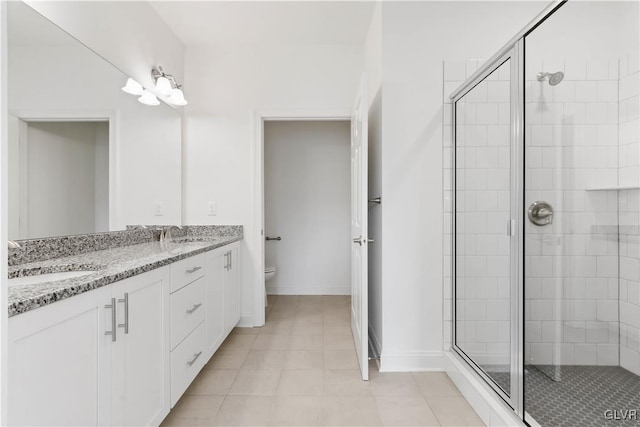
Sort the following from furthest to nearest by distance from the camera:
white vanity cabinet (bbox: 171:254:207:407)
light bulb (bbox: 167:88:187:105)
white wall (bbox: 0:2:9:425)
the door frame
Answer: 1. the door frame
2. light bulb (bbox: 167:88:187:105)
3. white vanity cabinet (bbox: 171:254:207:407)
4. white wall (bbox: 0:2:9:425)

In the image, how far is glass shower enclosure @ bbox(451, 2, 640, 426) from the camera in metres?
1.57

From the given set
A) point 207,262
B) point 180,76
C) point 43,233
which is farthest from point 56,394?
point 180,76

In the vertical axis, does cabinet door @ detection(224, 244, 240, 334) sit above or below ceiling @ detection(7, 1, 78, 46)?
below

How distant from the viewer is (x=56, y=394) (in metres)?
0.94

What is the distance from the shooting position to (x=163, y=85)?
8.84 ft

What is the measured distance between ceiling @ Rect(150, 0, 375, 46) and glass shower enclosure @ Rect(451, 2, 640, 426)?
1366 millimetres

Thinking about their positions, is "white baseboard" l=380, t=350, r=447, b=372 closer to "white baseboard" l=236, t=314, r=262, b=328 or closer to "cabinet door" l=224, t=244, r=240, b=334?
"cabinet door" l=224, t=244, r=240, b=334

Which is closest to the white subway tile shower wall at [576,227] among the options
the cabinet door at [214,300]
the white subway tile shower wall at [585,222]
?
the white subway tile shower wall at [585,222]

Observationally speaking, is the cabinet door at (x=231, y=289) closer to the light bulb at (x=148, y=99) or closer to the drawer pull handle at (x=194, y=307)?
the drawer pull handle at (x=194, y=307)

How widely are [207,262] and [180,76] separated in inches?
73.4

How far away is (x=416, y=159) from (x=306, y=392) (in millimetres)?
1599

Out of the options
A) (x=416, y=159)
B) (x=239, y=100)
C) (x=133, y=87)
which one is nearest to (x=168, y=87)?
(x=133, y=87)

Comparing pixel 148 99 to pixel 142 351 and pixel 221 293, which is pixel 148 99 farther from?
pixel 142 351

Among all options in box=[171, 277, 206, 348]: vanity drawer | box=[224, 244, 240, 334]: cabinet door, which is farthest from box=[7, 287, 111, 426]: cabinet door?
box=[224, 244, 240, 334]: cabinet door
